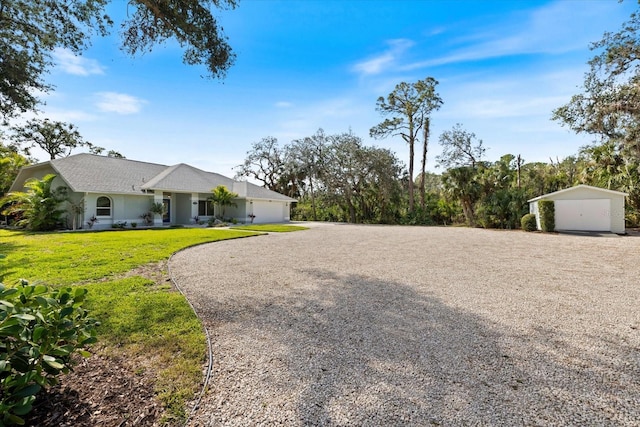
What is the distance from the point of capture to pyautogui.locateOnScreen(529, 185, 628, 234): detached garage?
47.0ft

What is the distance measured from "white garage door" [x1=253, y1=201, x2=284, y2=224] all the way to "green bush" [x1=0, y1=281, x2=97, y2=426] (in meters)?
21.4

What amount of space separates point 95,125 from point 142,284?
15.1 m

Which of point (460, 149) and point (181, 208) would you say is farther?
point (460, 149)

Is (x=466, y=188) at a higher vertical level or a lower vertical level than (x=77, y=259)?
higher

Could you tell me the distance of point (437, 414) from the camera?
201cm

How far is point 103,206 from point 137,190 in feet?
6.28

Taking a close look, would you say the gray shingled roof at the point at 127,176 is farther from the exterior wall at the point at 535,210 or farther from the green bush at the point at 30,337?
the exterior wall at the point at 535,210

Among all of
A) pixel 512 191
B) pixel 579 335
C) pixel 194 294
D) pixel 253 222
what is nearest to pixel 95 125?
pixel 253 222

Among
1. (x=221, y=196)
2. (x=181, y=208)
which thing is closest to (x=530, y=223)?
(x=221, y=196)

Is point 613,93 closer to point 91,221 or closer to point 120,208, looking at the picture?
point 120,208

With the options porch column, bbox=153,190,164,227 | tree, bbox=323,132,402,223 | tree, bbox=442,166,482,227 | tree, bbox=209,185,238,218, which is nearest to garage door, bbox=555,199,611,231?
tree, bbox=442,166,482,227

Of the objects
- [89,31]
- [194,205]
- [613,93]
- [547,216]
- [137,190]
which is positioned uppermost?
[613,93]

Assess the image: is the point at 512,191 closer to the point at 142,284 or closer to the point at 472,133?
the point at 472,133

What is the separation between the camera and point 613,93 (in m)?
10.6
